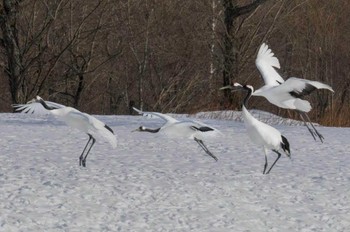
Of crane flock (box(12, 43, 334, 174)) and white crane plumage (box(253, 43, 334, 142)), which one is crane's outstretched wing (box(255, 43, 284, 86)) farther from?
crane flock (box(12, 43, 334, 174))

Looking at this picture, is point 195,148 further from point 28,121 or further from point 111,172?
point 28,121

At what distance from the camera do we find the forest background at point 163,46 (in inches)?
689

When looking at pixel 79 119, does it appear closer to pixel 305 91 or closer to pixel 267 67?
pixel 305 91

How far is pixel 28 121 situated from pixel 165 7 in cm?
1000

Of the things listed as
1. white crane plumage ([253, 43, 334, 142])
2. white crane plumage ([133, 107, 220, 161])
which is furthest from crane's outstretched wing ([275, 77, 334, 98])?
white crane plumage ([133, 107, 220, 161])

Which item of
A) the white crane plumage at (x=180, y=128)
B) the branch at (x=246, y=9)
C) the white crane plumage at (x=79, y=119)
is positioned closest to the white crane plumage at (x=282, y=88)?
the white crane plumage at (x=180, y=128)

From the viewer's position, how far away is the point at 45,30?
57.1ft

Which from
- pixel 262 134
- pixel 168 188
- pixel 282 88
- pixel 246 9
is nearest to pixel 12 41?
pixel 246 9

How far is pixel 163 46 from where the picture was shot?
21.2m

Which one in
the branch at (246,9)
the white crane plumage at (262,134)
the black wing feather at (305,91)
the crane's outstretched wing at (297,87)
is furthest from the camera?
the branch at (246,9)

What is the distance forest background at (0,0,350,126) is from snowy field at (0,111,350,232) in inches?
293

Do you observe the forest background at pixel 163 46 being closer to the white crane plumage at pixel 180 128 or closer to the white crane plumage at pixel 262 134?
the white crane plumage at pixel 262 134

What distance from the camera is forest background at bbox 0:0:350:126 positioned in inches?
689

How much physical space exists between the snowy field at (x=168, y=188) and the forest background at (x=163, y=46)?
7430 mm
